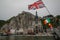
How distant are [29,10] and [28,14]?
0.57 feet

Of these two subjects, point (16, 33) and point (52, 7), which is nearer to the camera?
point (16, 33)

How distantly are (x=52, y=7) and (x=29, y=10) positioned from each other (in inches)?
29.7

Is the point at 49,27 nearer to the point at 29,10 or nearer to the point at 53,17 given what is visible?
the point at 53,17

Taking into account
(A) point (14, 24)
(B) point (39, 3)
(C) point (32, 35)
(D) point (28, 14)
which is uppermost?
(B) point (39, 3)

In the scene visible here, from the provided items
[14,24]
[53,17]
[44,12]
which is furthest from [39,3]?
[14,24]

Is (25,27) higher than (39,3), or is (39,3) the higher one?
(39,3)

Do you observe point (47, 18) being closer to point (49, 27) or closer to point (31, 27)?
point (49, 27)

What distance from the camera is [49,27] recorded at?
4812mm

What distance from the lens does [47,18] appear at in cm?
494

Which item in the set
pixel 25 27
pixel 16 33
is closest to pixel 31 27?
pixel 25 27

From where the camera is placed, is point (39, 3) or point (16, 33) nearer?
point (16, 33)

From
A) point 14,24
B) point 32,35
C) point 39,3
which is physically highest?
point 39,3

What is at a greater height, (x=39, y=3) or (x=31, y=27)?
(x=39, y=3)

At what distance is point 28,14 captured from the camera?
492cm
